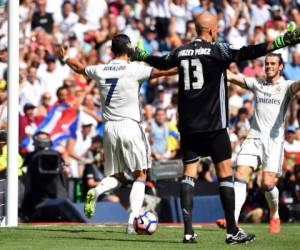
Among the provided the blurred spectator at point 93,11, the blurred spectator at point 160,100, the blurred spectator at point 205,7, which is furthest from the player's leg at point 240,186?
the blurred spectator at point 205,7

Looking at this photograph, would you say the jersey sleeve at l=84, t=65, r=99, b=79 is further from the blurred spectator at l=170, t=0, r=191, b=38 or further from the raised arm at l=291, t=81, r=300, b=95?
the blurred spectator at l=170, t=0, r=191, b=38

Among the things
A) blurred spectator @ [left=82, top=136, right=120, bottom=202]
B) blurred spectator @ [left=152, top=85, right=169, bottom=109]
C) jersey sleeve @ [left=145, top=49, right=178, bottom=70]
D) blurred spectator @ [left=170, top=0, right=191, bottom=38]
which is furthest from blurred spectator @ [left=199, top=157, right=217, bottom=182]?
jersey sleeve @ [left=145, top=49, right=178, bottom=70]

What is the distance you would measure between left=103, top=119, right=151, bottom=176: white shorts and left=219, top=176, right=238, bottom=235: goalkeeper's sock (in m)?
2.13

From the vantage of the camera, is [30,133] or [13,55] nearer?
[13,55]

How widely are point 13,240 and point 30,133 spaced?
27.2 feet

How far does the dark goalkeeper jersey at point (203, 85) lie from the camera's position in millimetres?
11719

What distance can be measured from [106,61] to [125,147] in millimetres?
10539

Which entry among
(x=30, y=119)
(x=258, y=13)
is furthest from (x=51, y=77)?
(x=258, y=13)

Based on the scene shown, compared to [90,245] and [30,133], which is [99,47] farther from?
[90,245]

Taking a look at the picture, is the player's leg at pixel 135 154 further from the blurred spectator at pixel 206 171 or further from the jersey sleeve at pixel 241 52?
the blurred spectator at pixel 206 171

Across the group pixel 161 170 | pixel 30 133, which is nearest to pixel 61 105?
pixel 30 133

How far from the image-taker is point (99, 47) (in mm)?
24562

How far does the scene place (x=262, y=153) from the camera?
1445cm

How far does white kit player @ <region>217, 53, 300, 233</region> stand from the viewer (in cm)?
1429
